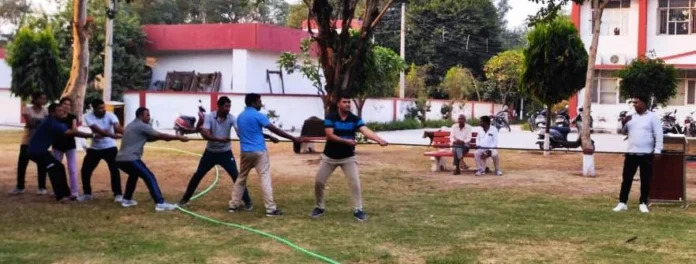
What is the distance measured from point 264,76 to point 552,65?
64.0ft

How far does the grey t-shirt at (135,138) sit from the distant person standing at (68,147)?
121 centimetres

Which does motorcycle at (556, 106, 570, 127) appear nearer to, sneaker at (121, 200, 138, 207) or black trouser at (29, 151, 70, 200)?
sneaker at (121, 200, 138, 207)

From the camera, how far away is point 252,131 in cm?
927

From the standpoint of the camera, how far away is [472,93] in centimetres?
5072

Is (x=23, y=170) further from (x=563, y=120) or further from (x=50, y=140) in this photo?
(x=563, y=120)

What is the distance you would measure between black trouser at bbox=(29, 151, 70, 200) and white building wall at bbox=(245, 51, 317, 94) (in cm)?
2443

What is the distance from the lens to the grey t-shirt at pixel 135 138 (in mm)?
9570

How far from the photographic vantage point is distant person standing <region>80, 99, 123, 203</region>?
10.1 meters

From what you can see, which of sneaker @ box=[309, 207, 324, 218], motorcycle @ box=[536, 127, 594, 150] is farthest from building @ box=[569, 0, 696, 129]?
sneaker @ box=[309, 207, 324, 218]

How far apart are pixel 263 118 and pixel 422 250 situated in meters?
2.89

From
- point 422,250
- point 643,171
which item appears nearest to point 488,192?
point 643,171

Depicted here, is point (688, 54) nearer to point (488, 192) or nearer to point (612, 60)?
point (612, 60)

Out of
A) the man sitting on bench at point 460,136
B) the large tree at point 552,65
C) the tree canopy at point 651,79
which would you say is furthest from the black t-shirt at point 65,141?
the tree canopy at point 651,79

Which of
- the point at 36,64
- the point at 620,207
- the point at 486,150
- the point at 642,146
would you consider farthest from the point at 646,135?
the point at 36,64
